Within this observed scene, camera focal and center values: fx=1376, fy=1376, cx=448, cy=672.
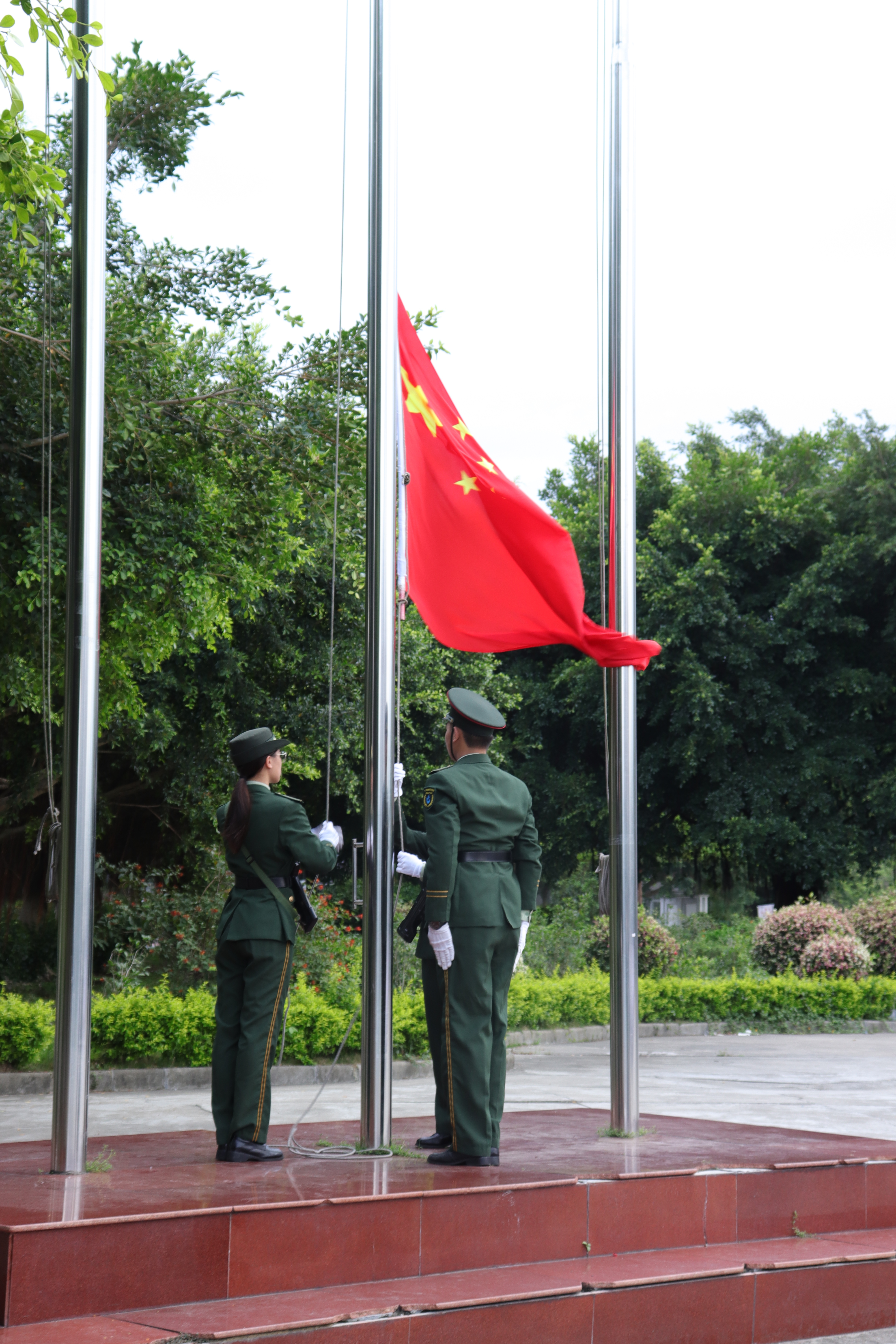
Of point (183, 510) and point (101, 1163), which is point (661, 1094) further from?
point (101, 1163)

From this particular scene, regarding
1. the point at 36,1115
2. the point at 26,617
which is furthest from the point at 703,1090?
the point at 26,617

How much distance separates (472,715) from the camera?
5883mm

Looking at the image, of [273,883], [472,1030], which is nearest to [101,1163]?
[273,883]

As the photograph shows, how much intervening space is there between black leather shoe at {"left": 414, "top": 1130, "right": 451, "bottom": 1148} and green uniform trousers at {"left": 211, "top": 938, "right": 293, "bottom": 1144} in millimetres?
652

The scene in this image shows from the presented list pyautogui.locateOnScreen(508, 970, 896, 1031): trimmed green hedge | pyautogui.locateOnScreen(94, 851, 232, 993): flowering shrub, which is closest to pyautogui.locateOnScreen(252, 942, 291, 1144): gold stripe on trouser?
pyautogui.locateOnScreen(94, 851, 232, 993): flowering shrub

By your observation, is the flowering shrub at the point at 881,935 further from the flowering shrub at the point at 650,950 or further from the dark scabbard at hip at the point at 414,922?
the dark scabbard at hip at the point at 414,922

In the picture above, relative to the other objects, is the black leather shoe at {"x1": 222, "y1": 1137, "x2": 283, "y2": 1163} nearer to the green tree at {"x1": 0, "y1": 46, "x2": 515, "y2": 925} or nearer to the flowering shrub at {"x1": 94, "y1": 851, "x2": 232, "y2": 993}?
the green tree at {"x1": 0, "y1": 46, "x2": 515, "y2": 925}

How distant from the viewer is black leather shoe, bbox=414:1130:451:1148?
5.75m

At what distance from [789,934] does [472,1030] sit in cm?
1380

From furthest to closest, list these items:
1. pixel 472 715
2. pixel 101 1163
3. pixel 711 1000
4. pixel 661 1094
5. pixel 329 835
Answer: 1. pixel 711 1000
2. pixel 661 1094
3. pixel 472 715
4. pixel 329 835
5. pixel 101 1163

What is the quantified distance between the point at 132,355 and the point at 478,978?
6870 millimetres

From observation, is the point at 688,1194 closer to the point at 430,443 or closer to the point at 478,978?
the point at 478,978

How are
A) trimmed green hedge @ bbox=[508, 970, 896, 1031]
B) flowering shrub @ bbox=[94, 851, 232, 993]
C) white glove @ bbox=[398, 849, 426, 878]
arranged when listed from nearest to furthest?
white glove @ bbox=[398, 849, 426, 878] → flowering shrub @ bbox=[94, 851, 232, 993] → trimmed green hedge @ bbox=[508, 970, 896, 1031]

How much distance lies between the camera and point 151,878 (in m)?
15.4
